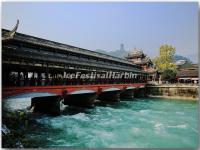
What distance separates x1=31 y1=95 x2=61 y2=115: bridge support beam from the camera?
11.1 metres

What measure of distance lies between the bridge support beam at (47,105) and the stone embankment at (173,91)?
482 inches

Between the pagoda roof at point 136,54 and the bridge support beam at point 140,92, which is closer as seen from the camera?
the bridge support beam at point 140,92

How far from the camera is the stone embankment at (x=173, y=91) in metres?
19.4

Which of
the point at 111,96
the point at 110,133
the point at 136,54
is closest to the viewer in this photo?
the point at 110,133

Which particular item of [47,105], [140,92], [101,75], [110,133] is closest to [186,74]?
[140,92]

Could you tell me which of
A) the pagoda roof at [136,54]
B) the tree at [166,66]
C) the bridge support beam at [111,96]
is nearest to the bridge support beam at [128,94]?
the bridge support beam at [111,96]

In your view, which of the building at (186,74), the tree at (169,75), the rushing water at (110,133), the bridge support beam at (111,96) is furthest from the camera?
the tree at (169,75)

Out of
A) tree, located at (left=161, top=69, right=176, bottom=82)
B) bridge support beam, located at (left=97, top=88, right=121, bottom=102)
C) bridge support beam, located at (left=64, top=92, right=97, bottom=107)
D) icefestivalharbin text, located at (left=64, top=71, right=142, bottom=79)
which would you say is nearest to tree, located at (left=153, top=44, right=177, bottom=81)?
tree, located at (left=161, top=69, right=176, bottom=82)

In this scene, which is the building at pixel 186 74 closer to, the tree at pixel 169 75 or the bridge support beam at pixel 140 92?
the tree at pixel 169 75

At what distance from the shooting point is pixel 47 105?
38.0 feet

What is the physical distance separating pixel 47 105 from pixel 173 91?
13.4m

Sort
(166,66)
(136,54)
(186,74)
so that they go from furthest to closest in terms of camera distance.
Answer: (136,54) < (166,66) < (186,74)

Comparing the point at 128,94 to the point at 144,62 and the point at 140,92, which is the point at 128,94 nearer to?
the point at 140,92

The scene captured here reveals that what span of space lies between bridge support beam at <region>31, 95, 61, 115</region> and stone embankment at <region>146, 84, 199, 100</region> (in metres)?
12.2
